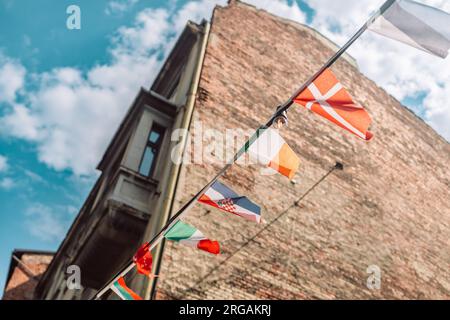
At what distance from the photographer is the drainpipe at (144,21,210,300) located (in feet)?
20.6

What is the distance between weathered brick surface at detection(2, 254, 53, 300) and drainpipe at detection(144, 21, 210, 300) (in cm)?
1853

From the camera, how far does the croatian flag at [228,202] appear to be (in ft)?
Answer: 15.1

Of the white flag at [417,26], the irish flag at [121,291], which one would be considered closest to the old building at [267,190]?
the irish flag at [121,291]

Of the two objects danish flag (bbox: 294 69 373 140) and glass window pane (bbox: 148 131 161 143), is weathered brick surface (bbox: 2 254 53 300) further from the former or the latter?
danish flag (bbox: 294 69 373 140)

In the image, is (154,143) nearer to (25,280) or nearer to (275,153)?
(275,153)

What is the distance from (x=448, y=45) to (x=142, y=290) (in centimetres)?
535

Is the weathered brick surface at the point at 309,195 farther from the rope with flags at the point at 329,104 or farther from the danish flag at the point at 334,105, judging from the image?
the danish flag at the point at 334,105

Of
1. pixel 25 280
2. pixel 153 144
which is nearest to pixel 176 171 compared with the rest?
pixel 153 144

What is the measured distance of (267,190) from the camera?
8.75 meters

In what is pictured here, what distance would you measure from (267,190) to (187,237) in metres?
4.26

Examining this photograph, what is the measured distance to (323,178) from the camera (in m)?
9.98

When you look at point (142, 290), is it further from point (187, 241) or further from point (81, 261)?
point (81, 261)

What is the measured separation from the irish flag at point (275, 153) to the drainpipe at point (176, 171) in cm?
302
